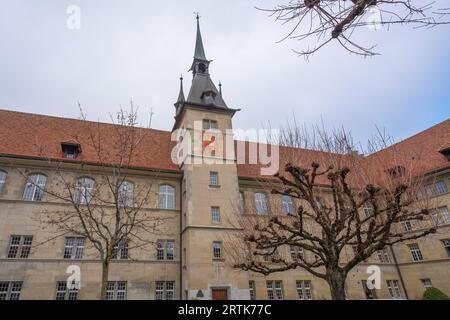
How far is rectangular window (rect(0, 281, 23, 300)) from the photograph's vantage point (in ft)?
49.1

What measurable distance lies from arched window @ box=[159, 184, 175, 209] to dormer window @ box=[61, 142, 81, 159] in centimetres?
619

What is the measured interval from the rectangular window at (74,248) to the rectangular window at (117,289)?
2.56 m

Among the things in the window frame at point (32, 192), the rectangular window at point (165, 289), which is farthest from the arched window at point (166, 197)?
the window frame at point (32, 192)

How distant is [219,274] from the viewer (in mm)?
17391

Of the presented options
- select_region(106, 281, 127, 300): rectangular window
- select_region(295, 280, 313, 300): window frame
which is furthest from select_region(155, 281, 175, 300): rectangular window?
select_region(295, 280, 313, 300): window frame

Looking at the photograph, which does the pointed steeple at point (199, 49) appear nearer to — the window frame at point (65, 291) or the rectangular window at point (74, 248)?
the rectangular window at point (74, 248)

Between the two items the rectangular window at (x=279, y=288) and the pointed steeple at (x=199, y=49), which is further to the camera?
the pointed steeple at (x=199, y=49)

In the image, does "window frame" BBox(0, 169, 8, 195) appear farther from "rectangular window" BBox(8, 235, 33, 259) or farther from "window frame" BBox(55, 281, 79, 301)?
"window frame" BBox(55, 281, 79, 301)

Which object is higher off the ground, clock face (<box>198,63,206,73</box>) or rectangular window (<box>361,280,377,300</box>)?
clock face (<box>198,63,206,73</box>)

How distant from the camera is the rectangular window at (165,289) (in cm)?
1764

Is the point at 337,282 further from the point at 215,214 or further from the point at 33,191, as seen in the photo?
the point at 33,191
